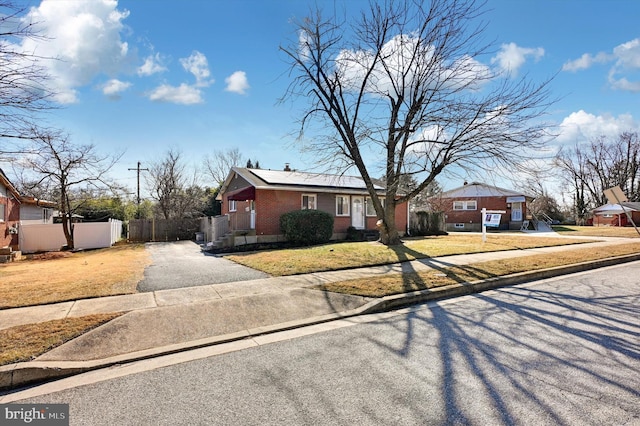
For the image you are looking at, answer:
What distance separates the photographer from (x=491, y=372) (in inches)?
142

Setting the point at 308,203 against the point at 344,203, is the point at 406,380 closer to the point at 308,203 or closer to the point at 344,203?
the point at 308,203

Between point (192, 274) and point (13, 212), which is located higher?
point (13, 212)

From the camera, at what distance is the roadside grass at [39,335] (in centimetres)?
400

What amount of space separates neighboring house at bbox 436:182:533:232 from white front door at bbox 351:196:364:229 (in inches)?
690

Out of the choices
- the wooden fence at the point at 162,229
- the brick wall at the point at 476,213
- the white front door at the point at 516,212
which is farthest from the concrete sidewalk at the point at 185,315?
the white front door at the point at 516,212

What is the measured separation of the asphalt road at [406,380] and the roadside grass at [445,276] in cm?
163

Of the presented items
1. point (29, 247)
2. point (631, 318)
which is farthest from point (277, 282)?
point (29, 247)

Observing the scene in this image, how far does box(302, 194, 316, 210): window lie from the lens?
18.6 metres

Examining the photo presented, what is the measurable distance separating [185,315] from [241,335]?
3.95 ft

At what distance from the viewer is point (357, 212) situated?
20.4 metres

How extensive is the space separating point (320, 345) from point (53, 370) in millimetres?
3103

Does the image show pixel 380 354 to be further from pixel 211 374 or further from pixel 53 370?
pixel 53 370

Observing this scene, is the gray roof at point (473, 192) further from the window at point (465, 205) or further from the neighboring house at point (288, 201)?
the neighboring house at point (288, 201)

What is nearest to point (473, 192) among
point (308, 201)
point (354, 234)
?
point (354, 234)
